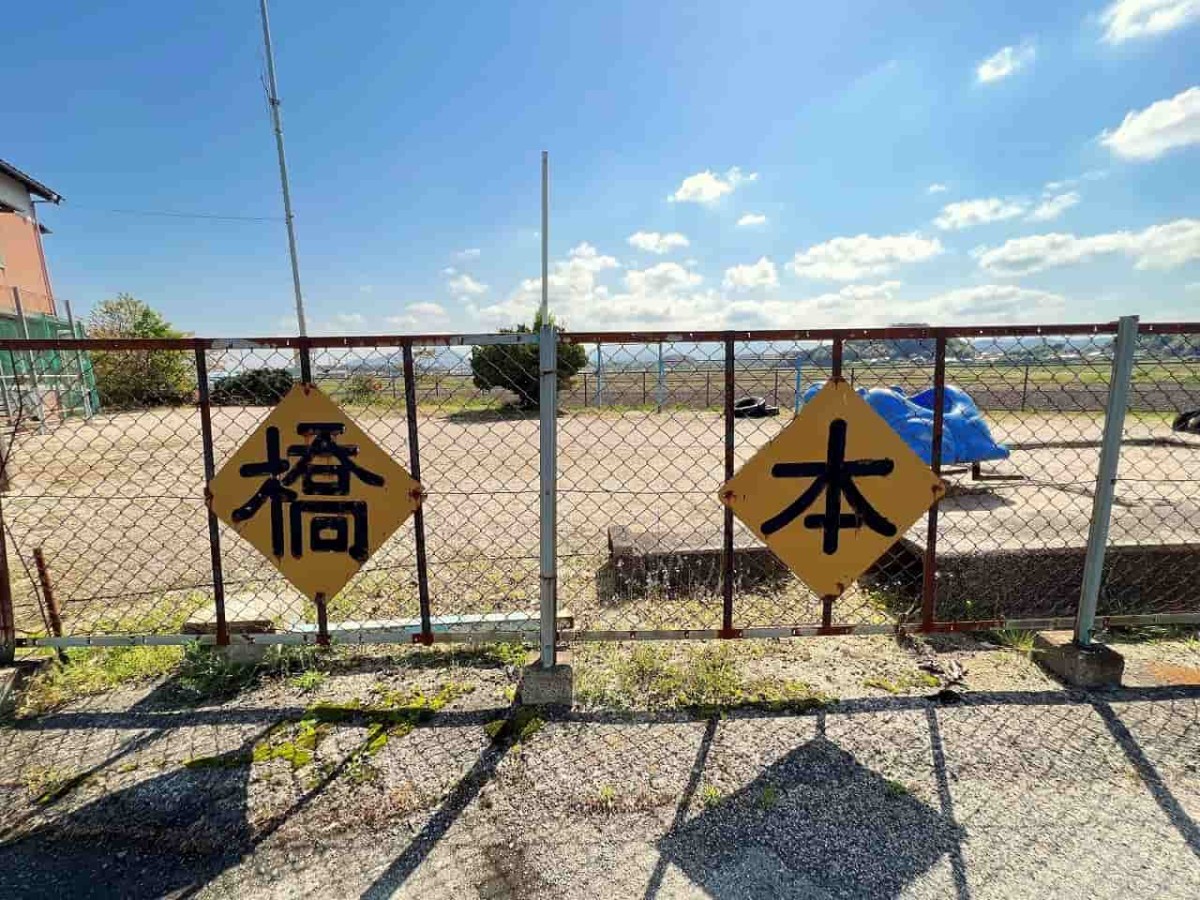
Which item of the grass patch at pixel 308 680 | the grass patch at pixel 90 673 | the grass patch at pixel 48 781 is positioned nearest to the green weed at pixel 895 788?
the grass patch at pixel 308 680

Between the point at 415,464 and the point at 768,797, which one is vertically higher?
the point at 415,464

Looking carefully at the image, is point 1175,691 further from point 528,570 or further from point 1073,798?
point 528,570

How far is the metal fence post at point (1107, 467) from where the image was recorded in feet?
7.75

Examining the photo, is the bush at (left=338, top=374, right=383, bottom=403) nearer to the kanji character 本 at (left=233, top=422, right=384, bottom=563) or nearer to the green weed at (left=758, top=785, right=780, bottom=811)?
the kanji character 本 at (left=233, top=422, right=384, bottom=563)

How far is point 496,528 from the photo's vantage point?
5504mm

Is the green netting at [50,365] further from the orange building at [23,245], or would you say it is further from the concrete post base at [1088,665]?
the concrete post base at [1088,665]

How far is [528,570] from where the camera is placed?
4.36 m

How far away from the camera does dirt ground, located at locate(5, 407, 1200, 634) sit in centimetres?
369

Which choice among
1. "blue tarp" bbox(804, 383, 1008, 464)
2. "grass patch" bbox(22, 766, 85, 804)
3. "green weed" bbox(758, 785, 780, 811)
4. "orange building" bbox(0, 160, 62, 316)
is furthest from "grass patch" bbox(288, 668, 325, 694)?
"orange building" bbox(0, 160, 62, 316)

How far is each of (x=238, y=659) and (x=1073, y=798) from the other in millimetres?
3349

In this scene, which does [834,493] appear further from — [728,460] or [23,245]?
[23,245]

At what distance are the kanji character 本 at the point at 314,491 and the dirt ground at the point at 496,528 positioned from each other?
1.17 metres

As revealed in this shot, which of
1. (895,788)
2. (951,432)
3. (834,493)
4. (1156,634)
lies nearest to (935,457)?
(834,493)

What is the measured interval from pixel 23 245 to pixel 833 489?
2324 centimetres
